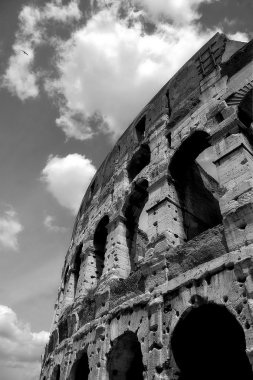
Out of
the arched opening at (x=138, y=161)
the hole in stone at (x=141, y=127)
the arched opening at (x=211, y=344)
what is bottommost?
the arched opening at (x=211, y=344)

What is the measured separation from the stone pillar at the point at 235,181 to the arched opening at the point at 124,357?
308 cm

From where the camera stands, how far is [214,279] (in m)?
5.44

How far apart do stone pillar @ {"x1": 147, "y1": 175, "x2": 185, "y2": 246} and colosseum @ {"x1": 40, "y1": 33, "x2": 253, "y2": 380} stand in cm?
3

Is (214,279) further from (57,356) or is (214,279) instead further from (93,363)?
(57,356)

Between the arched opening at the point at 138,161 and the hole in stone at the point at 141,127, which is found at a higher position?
the hole in stone at the point at 141,127

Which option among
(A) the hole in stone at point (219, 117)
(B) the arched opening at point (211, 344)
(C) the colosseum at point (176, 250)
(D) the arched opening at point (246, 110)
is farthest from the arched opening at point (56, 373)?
(D) the arched opening at point (246, 110)

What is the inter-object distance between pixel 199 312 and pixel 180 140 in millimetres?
4511

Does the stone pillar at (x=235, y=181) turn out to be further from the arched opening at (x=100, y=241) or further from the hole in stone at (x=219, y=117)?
the arched opening at (x=100, y=241)

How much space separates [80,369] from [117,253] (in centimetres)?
305

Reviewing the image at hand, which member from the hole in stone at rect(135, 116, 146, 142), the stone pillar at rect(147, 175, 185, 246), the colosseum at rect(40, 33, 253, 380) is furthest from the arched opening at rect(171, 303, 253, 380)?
the hole in stone at rect(135, 116, 146, 142)

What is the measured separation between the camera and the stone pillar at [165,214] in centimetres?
732

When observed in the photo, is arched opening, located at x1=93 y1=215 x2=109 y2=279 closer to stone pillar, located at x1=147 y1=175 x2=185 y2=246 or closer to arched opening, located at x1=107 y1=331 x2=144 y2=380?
stone pillar, located at x1=147 y1=175 x2=185 y2=246

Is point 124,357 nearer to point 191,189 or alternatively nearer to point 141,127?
point 191,189

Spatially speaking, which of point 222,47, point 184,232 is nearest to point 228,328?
point 184,232
